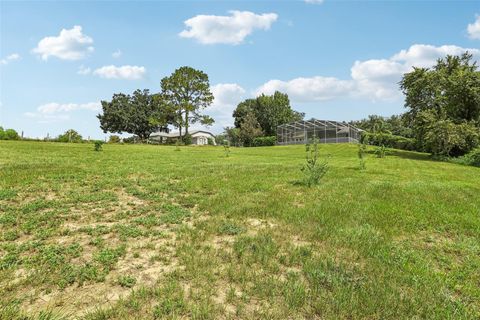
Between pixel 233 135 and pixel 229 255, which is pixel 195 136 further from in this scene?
pixel 229 255

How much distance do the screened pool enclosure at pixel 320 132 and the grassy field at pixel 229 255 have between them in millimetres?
36972

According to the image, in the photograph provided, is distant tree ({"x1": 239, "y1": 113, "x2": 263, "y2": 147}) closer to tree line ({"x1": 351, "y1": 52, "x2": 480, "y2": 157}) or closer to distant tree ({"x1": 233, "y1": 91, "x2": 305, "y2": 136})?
distant tree ({"x1": 233, "y1": 91, "x2": 305, "y2": 136})

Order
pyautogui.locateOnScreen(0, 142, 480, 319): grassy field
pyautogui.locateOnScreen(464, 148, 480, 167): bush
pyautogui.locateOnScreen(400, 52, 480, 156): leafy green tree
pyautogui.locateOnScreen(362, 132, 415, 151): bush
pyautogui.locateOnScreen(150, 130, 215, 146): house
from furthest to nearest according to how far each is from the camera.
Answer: pyautogui.locateOnScreen(150, 130, 215, 146): house, pyautogui.locateOnScreen(362, 132, 415, 151): bush, pyautogui.locateOnScreen(400, 52, 480, 156): leafy green tree, pyautogui.locateOnScreen(464, 148, 480, 167): bush, pyautogui.locateOnScreen(0, 142, 480, 319): grassy field

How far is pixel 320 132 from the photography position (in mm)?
47500

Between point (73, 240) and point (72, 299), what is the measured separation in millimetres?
1690

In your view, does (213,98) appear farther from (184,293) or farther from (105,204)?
(184,293)

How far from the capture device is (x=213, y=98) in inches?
1986

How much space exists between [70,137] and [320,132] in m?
35.4

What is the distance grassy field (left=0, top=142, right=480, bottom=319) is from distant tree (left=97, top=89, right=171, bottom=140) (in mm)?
64151

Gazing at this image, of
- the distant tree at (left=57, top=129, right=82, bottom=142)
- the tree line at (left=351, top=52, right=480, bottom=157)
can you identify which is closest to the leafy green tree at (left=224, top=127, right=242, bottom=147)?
the distant tree at (left=57, top=129, right=82, bottom=142)

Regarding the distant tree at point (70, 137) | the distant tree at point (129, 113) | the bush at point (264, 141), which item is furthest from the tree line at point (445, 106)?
the distant tree at point (129, 113)

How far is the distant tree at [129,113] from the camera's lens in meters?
69.1

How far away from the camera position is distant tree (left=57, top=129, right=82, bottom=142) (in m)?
36.4

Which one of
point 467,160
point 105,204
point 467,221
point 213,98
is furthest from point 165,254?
point 213,98
